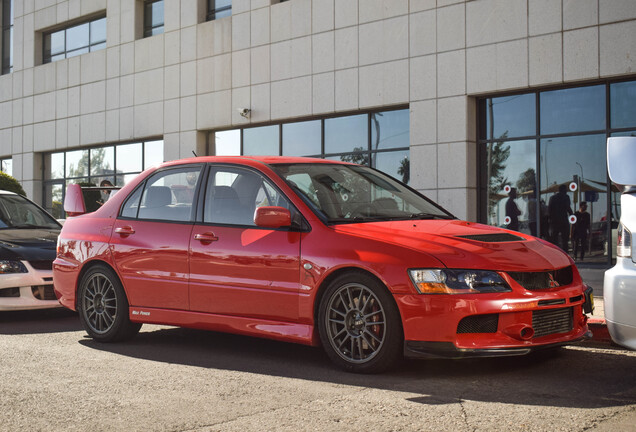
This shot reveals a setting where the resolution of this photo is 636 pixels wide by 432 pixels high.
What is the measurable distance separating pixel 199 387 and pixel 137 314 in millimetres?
1917

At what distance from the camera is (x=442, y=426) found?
422cm

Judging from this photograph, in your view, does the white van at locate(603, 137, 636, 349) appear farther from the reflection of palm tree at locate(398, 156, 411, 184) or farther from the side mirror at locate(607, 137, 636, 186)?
the reflection of palm tree at locate(398, 156, 411, 184)

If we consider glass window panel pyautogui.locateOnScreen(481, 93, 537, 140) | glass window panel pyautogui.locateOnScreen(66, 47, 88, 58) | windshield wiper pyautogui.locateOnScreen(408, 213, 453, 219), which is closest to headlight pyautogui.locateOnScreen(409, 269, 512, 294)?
windshield wiper pyautogui.locateOnScreen(408, 213, 453, 219)

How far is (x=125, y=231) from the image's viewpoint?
714 centimetres

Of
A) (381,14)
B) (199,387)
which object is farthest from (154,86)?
(199,387)

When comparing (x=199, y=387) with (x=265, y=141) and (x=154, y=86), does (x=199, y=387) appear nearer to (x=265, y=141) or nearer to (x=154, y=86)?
(x=265, y=141)

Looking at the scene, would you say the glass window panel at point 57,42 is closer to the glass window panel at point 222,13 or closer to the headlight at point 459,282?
the glass window panel at point 222,13

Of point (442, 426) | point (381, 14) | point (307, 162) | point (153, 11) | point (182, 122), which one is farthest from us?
point (153, 11)

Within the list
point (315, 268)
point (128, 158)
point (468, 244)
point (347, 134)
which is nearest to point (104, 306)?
point (315, 268)

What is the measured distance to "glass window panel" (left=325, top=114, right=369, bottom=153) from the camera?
17844 millimetres

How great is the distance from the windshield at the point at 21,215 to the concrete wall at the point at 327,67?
7946 mm

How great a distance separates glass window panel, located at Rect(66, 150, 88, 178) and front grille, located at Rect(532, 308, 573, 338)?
21886 mm

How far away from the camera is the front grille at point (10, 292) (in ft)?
29.2

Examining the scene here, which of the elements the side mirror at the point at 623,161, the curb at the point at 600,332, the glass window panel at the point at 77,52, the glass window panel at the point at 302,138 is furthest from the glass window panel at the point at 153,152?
the side mirror at the point at 623,161
